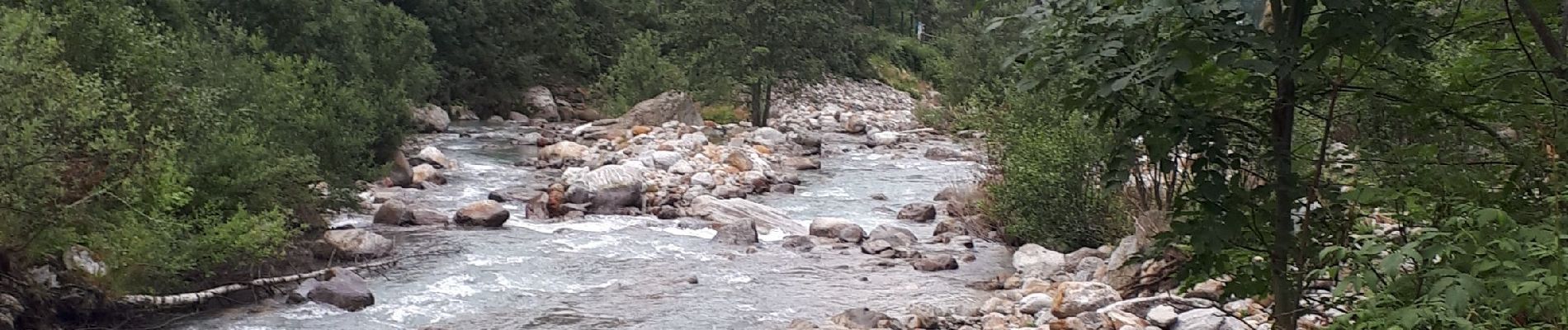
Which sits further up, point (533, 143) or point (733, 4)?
point (733, 4)

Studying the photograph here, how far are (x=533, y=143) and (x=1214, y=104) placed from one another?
21.5 m

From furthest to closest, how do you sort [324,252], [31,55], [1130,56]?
1. [324,252]
2. [31,55]
3. [1130,56]

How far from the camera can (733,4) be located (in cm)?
2684

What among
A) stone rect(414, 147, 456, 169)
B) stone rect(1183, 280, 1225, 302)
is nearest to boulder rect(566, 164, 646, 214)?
stone rect(414, 147, 456, 169)

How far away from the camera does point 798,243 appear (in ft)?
41.4

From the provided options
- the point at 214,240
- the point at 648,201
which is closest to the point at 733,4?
the point at 648,201

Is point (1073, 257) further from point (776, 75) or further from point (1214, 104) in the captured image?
point (776, 75)

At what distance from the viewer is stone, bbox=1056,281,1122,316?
25.8 ft

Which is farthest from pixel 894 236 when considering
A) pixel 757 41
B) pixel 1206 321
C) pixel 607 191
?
pixel 757 41

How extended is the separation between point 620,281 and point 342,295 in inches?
92.4

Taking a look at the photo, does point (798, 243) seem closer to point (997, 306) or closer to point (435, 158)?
point (997, 306)

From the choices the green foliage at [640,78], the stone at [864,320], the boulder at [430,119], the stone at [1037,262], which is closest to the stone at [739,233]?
the stone at [1037,262]

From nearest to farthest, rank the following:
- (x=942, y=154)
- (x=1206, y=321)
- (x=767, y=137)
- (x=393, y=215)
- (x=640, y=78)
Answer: (x=1206, y=321) → (x=393, y=215) → (x=942, y=154) → (x=767, y=137) → (x=640, y=78)

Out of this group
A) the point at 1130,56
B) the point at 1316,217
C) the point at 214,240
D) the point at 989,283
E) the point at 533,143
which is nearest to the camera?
the point at 1130,56
